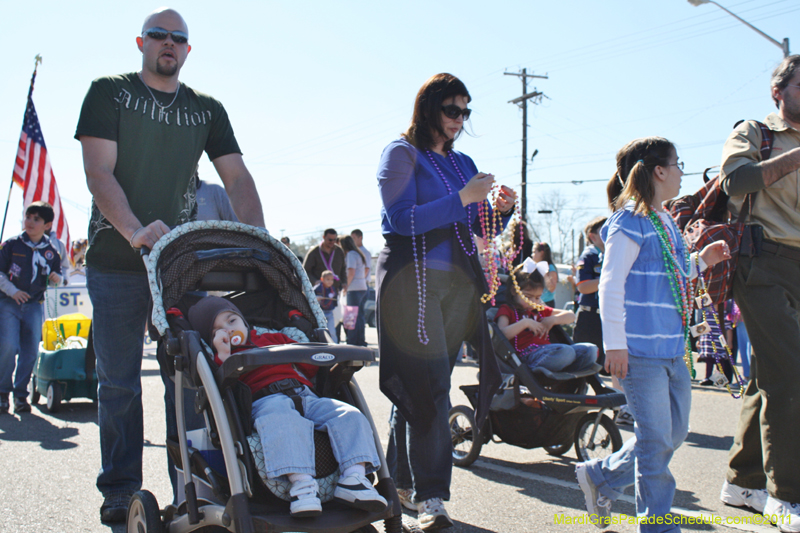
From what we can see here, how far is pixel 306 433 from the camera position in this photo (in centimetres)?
238

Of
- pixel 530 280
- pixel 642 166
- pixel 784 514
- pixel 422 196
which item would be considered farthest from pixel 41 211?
pixel 784 514

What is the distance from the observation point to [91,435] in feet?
17.9

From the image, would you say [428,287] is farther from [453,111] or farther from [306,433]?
[306,433]

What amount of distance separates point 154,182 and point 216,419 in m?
1.69

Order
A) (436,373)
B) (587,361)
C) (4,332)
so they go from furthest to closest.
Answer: (4,332) < (587,361) < (436,373)

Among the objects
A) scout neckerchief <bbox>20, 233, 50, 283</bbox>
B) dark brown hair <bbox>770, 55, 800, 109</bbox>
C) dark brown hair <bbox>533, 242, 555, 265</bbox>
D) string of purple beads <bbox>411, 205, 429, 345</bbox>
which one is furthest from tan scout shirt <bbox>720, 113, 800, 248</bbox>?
scout neckerchief <bbox>20, 233, 50, 283</bbox>

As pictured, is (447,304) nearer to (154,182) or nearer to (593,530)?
(593,530)

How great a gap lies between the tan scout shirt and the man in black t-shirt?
2950 mm

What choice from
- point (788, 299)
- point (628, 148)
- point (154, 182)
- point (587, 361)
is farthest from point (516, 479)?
point (154, 182)

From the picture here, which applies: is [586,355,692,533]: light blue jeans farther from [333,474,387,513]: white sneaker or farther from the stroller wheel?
the stroller wheel

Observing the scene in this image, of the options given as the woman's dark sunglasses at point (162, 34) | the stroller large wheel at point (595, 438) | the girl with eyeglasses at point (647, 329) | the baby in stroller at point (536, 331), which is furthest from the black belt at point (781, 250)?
the woman's dark sunglasses at point (162, 34)

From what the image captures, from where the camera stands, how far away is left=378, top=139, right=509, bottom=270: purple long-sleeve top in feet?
10.5

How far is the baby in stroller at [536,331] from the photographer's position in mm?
4711

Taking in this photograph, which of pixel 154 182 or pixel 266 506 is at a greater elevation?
pixel 154 182
